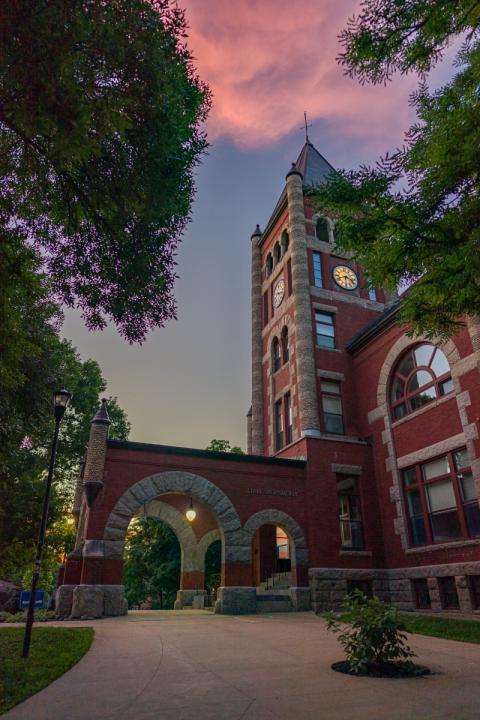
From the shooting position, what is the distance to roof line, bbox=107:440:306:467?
50.9 ft

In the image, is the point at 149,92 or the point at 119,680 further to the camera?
the point at 149,92

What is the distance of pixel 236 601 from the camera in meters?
15.1

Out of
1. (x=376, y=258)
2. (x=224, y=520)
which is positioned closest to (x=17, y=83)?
(x=376, y=258)

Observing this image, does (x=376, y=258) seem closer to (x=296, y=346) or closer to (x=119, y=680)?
(x=119, y=680)

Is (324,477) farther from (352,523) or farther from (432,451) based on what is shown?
(432,451)

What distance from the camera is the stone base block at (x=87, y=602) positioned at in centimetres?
1307

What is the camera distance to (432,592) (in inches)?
572

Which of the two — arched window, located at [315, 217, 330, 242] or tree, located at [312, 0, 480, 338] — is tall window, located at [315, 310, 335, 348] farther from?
tree, located at [312, 0, 480, 338]

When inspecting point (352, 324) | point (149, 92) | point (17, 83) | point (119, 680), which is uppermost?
point (352, 324)

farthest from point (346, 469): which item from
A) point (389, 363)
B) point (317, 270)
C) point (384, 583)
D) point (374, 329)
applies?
point (317, 270)

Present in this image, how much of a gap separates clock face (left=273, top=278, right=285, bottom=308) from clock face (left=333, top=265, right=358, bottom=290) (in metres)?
2.76

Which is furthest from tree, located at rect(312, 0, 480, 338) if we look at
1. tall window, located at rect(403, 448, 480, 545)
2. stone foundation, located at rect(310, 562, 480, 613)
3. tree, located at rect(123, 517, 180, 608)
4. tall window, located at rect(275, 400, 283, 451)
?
tree, located at rect(123, 517, 180, 608)

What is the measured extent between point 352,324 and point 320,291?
7.48 ft

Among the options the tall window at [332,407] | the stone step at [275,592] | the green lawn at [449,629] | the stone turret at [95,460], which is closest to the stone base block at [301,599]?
the stone step at [275,592]
